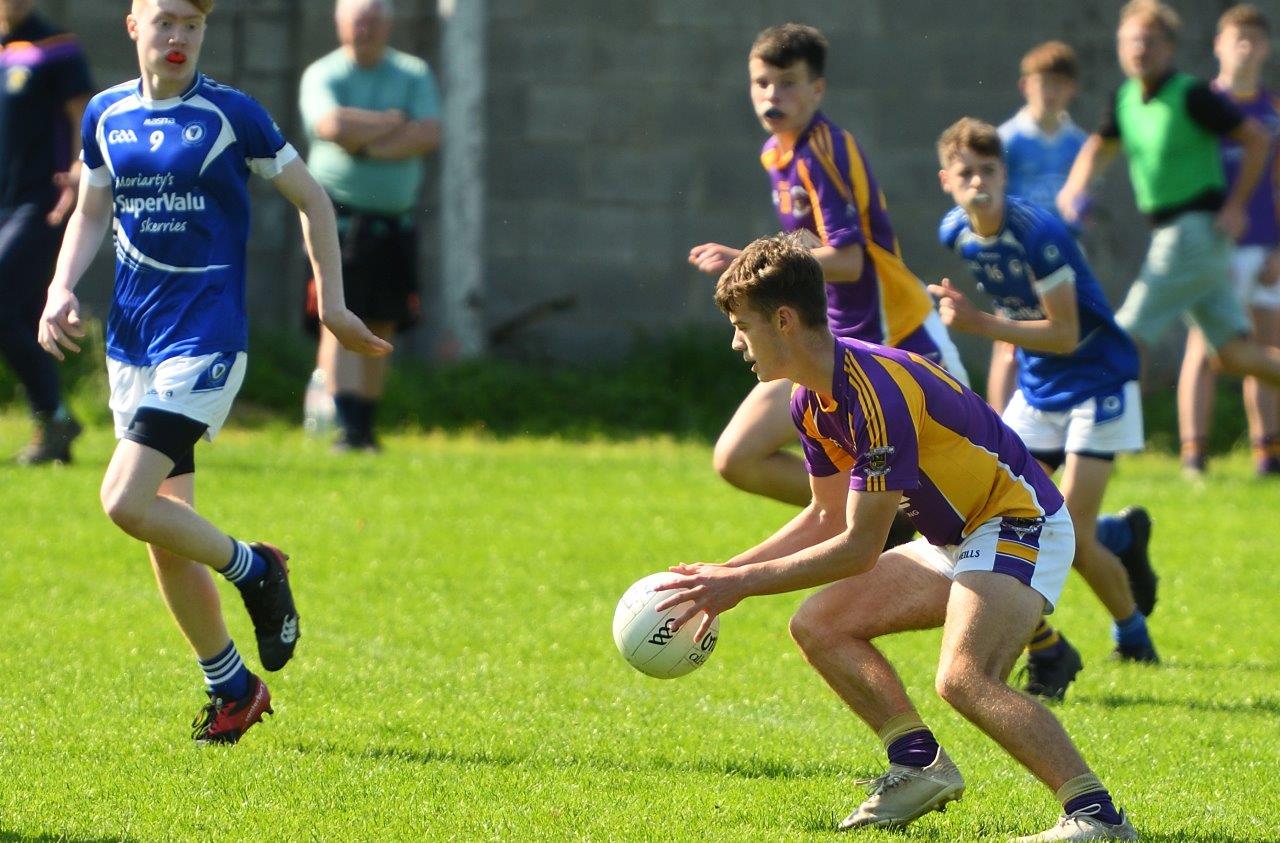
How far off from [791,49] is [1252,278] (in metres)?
5.56

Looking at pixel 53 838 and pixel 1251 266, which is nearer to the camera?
pixel 53 838

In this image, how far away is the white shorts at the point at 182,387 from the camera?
5387mm

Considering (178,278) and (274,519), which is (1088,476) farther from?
(274,519)

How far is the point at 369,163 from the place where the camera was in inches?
434

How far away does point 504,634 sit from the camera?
23.3 feet

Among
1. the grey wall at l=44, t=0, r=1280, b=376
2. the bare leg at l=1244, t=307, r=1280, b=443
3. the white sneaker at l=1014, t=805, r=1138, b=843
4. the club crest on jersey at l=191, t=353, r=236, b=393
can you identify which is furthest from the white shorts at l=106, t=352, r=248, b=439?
the grey wall at l=44, t=0, r=1280, b=376

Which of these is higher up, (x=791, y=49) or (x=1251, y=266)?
(x=791, y=49)

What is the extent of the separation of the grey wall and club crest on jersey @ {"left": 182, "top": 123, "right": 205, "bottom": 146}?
7.64 m

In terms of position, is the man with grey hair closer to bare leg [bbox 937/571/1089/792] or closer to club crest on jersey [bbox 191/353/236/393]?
club crest on jersey [bbox 191/353/236/393]

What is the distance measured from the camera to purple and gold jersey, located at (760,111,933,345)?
21.9 ft

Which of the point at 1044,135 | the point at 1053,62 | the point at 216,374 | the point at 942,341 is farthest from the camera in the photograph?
the point at 1044,135

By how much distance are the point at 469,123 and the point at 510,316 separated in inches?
55.6

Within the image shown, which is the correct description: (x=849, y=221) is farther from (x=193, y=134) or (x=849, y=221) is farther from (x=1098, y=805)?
(x=1098, y=805)

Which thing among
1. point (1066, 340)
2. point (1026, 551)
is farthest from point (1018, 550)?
point (1066, 340)
